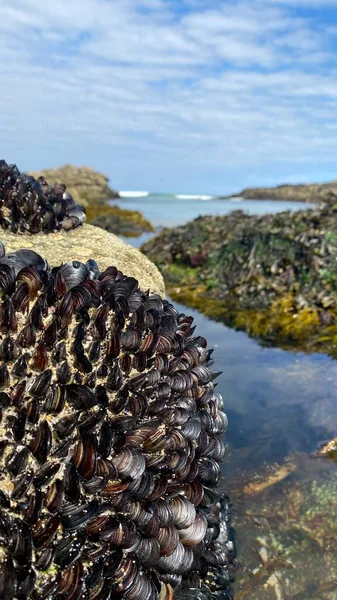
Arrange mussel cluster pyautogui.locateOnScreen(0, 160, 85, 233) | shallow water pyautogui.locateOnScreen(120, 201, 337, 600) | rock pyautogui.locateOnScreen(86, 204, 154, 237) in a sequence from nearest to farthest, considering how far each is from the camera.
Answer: shallow water pyautogui.locateOnScreen(120, 201, 337, 600), mussel cluster pyautogui.locateOnScreen(0, 160, 85, 233), rock pyautogui.locateOnScreen(86, 204, 154, 237)

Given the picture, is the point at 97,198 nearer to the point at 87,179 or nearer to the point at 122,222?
the point at 87,179

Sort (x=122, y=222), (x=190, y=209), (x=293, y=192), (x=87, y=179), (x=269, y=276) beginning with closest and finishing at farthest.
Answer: (x=269, y=276) → (x=122, y=222) → (x=190, y=209) → (x=87, y=179) → (x=293, y=192)

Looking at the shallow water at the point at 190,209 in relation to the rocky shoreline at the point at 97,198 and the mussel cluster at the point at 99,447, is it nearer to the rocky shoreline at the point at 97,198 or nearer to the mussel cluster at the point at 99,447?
the rocky shoreline at the point at 97,198

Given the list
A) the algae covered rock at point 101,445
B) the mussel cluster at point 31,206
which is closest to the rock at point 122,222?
the mussel cluster at point 31,206

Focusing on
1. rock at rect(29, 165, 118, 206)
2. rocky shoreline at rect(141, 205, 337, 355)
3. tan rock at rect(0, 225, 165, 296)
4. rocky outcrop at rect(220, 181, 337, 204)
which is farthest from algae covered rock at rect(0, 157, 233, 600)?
rocky outcrop at rect(220, 181, 337, 204)

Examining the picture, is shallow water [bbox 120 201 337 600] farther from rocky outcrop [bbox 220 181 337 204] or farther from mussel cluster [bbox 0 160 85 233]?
rocky outcrop [bbox 220 181 337 204]

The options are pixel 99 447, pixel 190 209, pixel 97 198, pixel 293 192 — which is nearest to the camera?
pixel 99 447

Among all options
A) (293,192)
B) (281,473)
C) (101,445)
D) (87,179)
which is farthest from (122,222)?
(293,192)
